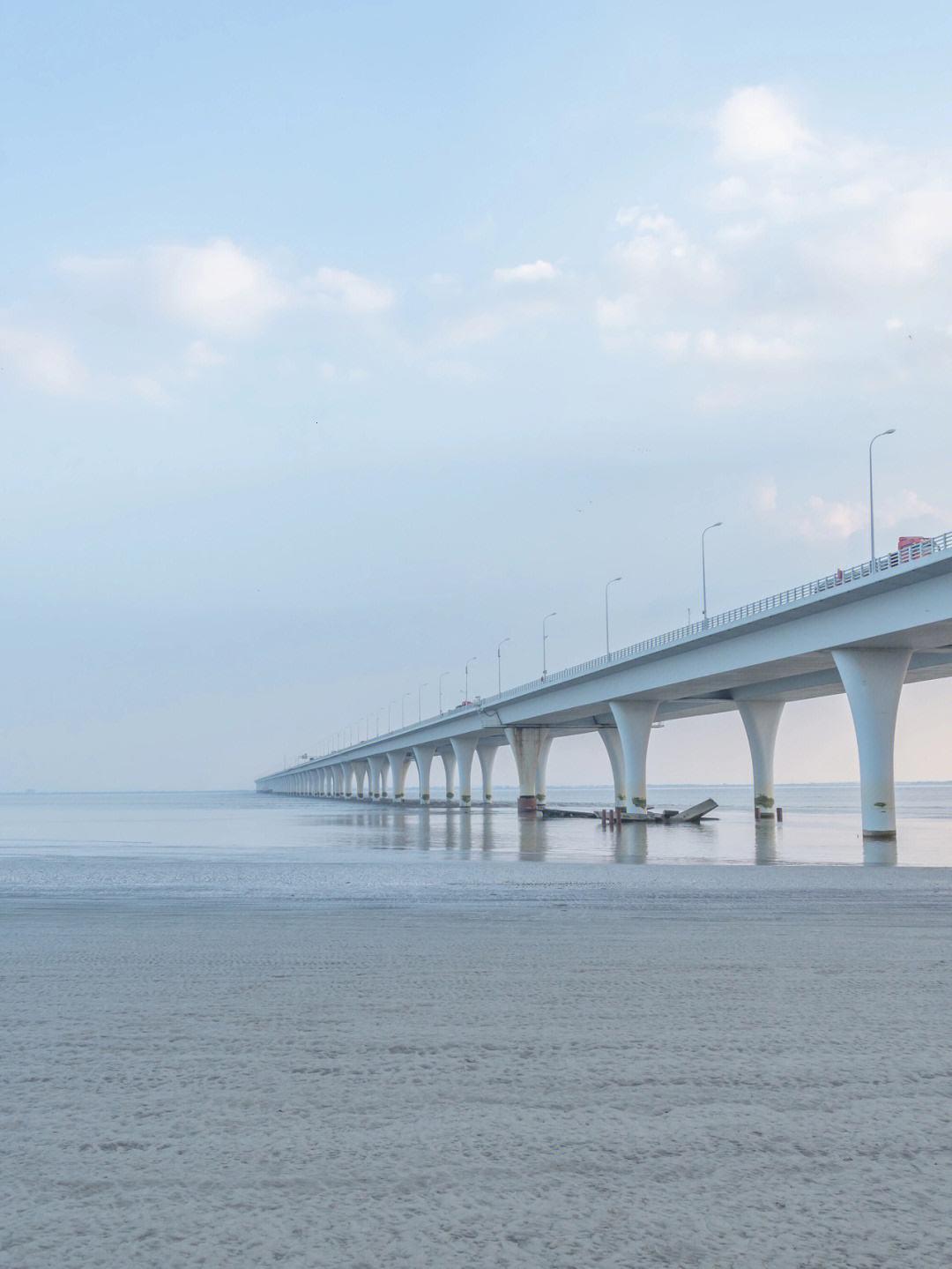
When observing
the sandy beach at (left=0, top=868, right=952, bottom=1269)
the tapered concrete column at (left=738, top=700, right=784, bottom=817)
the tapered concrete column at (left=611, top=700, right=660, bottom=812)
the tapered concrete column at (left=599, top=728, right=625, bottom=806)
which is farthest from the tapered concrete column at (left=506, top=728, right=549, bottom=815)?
the sandy beach at (left=0, top=868, right=952, bottom=1269)

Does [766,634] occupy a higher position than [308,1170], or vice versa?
[766,634]

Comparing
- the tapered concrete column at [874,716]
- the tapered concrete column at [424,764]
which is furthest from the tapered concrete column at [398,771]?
the tapered concrete column at [874,716]

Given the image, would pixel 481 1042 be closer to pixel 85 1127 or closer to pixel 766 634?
pixel 85 1127

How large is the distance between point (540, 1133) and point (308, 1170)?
115 centimetres

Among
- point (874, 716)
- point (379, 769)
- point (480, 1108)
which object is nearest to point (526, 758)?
point (874, 716)

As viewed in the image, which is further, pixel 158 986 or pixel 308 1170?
pixel 158 986

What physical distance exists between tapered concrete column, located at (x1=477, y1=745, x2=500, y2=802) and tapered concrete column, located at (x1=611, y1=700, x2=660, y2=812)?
8336cm

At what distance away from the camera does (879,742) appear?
1852 inches

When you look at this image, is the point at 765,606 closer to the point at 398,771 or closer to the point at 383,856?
the point at 383,856

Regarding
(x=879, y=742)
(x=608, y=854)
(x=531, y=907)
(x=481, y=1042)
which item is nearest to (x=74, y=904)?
(x=531, y=907)

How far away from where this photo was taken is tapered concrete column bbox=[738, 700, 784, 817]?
252 ft

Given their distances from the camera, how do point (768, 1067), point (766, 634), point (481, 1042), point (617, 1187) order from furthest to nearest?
point (766, 634), point (481, 1042), point (768, 1067), point (617, 1187)

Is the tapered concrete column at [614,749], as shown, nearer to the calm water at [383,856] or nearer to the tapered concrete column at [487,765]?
the calm water at [383,856]

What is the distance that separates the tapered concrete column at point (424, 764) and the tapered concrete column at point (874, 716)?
4261 inches
